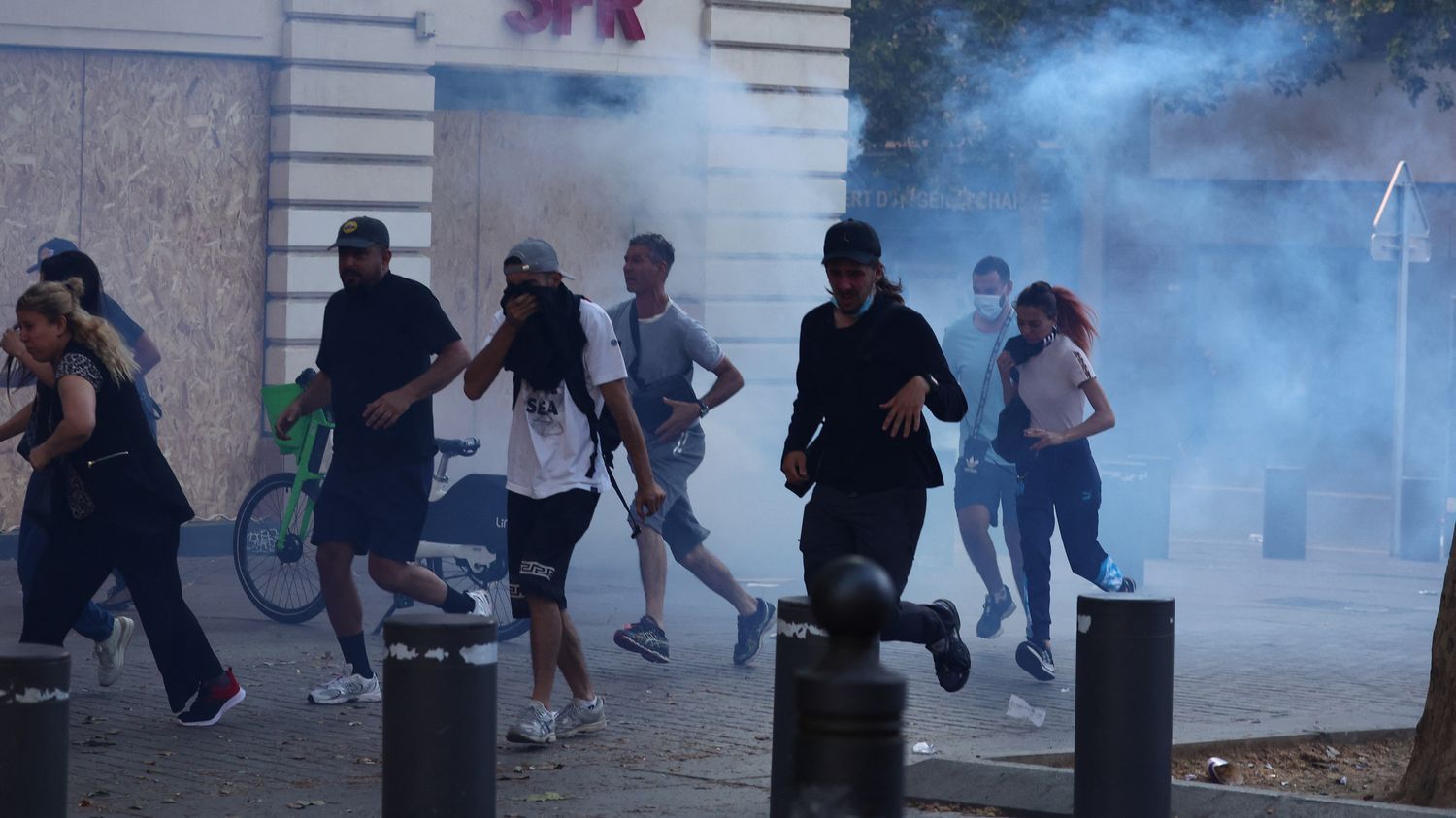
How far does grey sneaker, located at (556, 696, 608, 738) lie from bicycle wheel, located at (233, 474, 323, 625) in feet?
10.2

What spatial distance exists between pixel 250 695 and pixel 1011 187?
1669cm

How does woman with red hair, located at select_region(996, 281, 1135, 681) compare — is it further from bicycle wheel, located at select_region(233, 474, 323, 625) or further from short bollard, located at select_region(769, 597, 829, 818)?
short bollard, located at select_region(769, 597, 829, 818)

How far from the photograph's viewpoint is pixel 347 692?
776 cm

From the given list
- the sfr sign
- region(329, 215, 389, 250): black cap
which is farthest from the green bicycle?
the sfr sign

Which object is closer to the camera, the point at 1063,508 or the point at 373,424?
the point at 373,424

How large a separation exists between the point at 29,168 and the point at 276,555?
12.4 ft

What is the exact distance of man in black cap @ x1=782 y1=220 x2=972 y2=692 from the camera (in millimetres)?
6488

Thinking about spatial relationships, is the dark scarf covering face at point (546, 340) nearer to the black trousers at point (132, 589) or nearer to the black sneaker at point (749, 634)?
the black trousers at point (132, 589)

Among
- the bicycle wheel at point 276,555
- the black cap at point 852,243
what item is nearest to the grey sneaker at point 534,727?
the black cap at point 852,243

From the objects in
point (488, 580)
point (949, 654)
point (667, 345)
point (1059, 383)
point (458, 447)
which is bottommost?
point (488, 580)

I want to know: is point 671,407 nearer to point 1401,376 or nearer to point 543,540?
point 543,540

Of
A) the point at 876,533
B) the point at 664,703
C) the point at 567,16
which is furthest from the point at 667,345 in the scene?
the point at 567,16

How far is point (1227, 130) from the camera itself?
2366 cm

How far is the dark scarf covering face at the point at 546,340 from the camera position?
7027 mm
